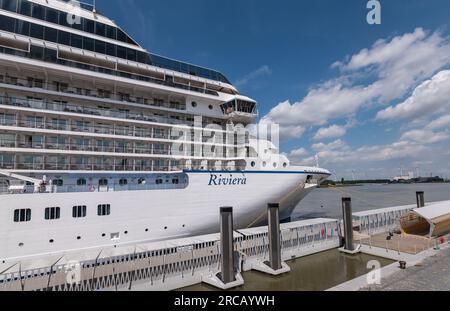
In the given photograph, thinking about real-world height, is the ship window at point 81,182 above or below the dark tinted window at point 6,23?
below

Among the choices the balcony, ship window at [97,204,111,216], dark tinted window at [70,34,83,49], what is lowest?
ship window at [97,204,111,216]

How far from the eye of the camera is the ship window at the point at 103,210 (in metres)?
14.0

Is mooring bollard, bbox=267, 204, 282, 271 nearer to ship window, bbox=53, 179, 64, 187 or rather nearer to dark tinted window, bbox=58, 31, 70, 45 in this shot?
ship window, bbox=53, 179, 64, 187

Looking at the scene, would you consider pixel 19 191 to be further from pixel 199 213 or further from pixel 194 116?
pixel 194 116

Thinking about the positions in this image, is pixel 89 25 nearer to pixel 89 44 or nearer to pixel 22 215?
pixel 89 44

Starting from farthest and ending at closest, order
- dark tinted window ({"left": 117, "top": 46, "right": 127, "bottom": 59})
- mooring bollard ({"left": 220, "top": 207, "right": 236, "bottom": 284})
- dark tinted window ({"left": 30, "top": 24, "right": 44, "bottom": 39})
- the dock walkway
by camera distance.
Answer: dark tinted window ({"left": 117, "top": 46, "right": 127, "bottom": 59})
dark tinted window ({"left": 30, "top": 24, "right": 44, "bottom": 39})
mooring bollard ({"left": 220, "top": 207, "right": 236, "bottom": 284})
the dock walkway

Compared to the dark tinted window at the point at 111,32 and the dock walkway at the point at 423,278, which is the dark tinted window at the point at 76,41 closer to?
the dark tinted window at the point at 111,32

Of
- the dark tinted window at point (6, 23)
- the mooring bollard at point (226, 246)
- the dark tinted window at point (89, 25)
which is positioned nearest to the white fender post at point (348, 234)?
the mooring bollard at point (226, 246)

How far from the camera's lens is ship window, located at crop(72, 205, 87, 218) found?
13397mm

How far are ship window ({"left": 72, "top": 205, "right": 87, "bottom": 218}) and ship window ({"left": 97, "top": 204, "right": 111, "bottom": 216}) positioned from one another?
68cm

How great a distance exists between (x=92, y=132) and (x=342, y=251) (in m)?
17.4

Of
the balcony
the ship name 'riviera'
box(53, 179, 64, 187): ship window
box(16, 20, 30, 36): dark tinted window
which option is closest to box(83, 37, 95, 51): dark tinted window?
the balcony

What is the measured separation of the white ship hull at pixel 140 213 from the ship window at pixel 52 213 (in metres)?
0.17

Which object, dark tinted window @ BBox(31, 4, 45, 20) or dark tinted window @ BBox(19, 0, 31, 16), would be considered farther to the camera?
dark tinted window @ BBox(31, 4, 45, 20)
